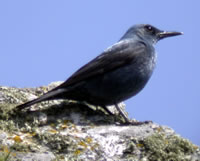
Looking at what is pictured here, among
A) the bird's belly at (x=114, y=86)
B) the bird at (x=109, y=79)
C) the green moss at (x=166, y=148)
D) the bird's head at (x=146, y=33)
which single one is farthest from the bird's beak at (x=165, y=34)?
the green moss at (x=166, y=148)

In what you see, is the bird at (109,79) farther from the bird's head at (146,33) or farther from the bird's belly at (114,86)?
the bird's head at (146,33)

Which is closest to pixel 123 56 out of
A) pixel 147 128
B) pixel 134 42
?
pixel 134 42

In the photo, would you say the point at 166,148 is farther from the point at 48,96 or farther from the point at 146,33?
the point at 146,33

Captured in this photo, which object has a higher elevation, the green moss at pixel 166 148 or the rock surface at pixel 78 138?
the rock surface at pixel 78 138

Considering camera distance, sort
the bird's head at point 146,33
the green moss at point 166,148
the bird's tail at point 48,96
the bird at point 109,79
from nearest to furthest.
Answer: the green moss at point 166,148 → the bird's tail at point 48,96 → the bird at point 109,79 → the bird's head at point 146,33

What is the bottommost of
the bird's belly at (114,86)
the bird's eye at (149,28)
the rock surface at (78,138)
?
the rock surface at (78,138)

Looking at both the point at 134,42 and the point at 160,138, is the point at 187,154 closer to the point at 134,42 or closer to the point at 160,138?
the point at 160,138

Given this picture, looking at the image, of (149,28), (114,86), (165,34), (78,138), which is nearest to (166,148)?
(78,138)
